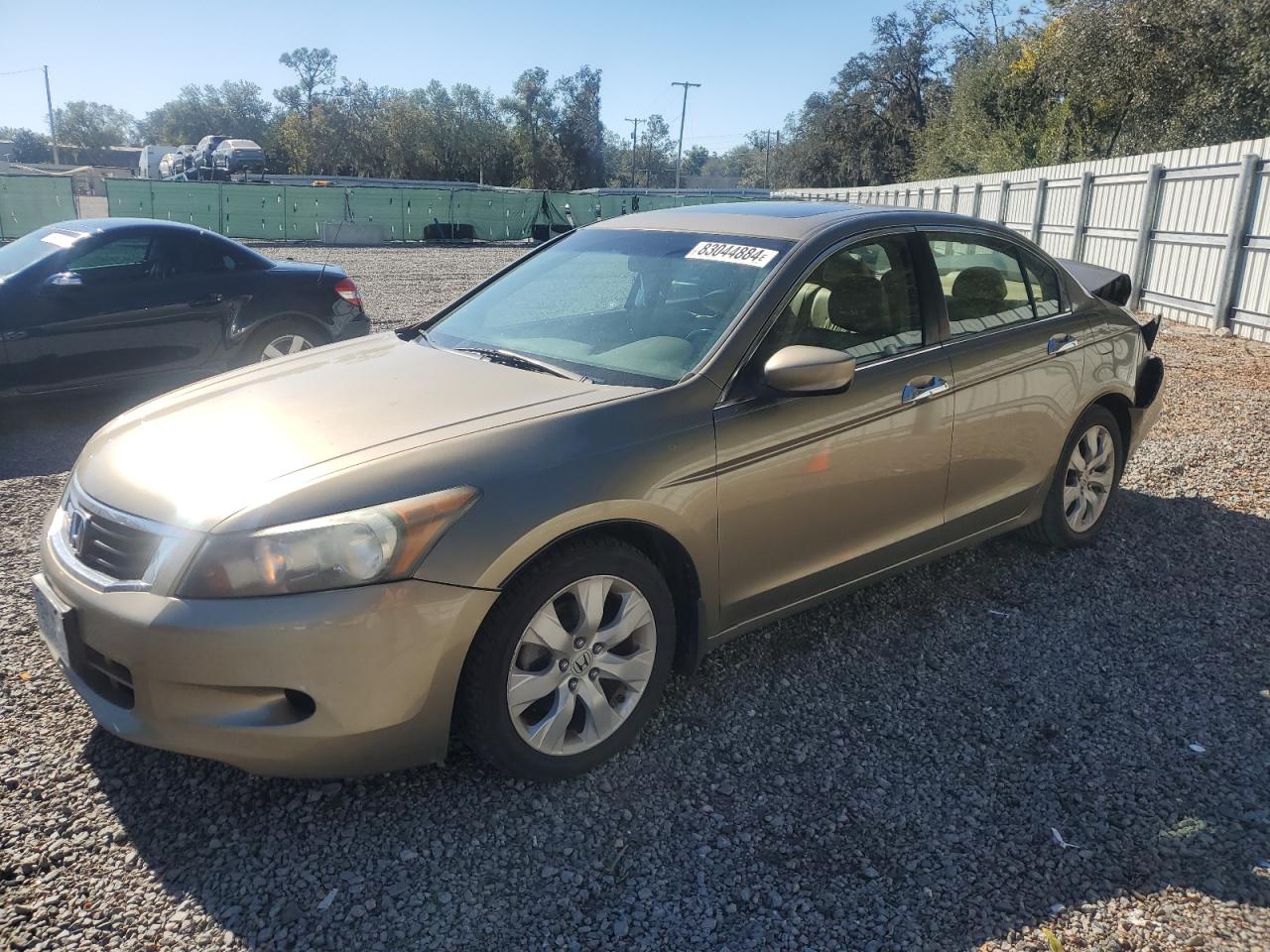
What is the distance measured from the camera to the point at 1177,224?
12.8 metres

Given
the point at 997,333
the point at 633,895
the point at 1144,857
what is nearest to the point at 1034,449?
the point at 997,333

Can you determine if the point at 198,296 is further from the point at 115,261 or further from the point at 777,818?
the point at 777,818

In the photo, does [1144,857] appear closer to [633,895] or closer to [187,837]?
[633,895]

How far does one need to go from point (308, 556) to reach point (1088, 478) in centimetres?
386

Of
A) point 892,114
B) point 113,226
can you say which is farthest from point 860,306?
point 892,114

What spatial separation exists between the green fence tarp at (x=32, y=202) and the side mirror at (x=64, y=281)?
22832 millimetres

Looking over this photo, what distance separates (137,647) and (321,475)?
0.63 m

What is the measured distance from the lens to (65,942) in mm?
2271

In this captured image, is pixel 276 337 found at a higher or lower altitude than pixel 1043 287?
lower

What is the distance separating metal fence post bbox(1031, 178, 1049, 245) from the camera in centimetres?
1686

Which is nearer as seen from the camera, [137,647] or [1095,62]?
[137,647]

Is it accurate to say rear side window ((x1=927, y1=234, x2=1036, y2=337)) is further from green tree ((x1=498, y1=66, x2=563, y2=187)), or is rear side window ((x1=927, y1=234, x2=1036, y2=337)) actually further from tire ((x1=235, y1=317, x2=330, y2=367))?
green tree ((x1=498, y1=66, x2=563, y2=187))

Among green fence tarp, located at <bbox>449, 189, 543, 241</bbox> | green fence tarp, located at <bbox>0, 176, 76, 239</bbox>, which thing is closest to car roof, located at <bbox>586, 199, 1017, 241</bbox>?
green fence tarp, located at <bbox>0, 176, 76, 239</bbox>

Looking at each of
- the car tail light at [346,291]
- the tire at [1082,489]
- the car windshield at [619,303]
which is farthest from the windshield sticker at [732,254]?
the car tail light at [346,291]
